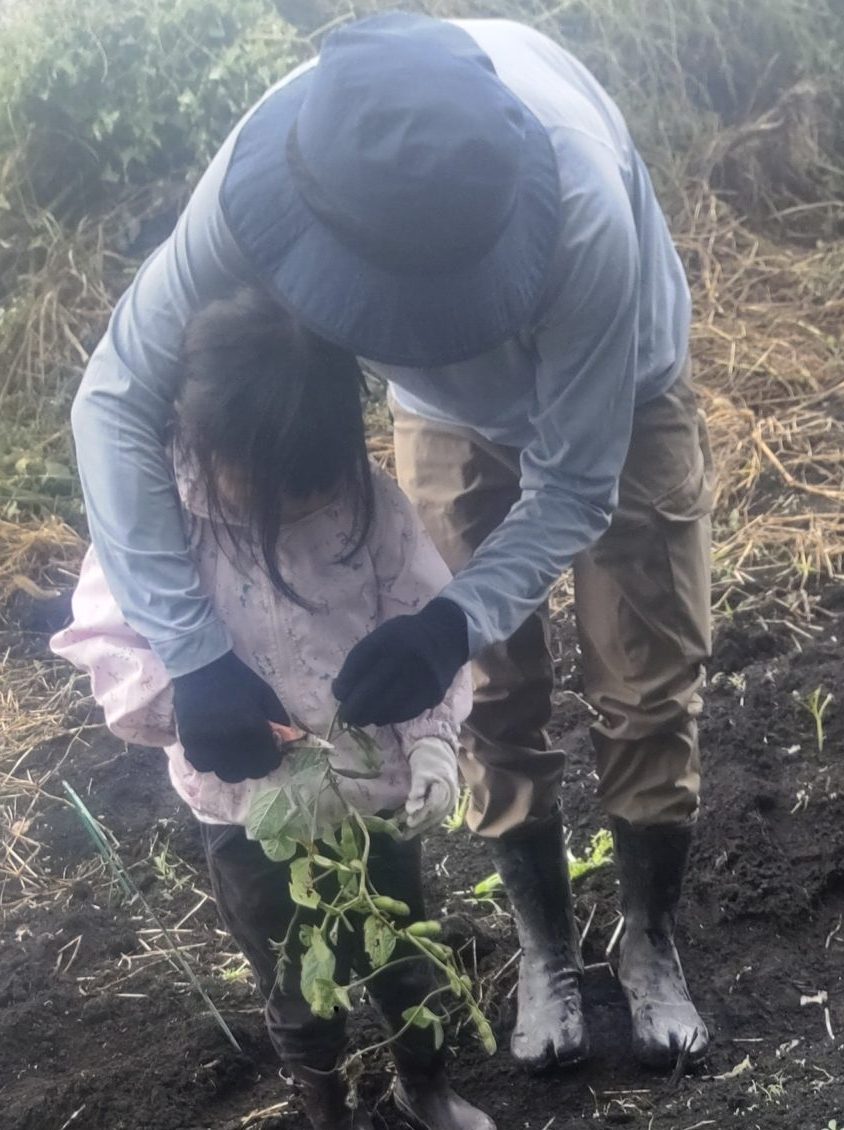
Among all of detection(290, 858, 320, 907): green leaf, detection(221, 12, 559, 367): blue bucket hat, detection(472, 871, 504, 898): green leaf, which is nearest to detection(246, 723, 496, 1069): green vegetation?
detection(290, 858, 320, 907): green leaf

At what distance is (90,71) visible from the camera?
4715 millimetres

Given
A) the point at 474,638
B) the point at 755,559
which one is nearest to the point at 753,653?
the point at 755,559

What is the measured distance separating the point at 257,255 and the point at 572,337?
1.51 ft

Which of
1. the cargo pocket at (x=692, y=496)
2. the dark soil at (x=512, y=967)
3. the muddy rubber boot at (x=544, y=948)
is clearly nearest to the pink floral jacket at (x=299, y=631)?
the cargo pocket at (x=692, y=496)

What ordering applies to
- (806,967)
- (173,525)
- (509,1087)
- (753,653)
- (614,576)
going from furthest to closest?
(753,653) → (806,967) → (509,1087) → (614,576) → (173,525)

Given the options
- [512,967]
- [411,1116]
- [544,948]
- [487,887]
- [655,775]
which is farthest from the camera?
[487,887]

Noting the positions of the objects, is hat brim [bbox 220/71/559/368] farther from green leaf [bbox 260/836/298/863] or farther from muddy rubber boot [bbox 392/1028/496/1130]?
muddy rubber boot [bbox 392/1028/496/1130]

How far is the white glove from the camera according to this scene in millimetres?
1755

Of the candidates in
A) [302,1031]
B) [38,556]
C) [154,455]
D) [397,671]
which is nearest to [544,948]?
[302,1031]

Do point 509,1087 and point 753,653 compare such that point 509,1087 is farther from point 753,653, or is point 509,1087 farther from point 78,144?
point 78,144

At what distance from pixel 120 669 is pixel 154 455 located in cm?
30

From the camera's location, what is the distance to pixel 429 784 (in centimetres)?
177

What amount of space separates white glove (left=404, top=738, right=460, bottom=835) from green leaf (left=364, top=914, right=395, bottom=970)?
0.13 metres

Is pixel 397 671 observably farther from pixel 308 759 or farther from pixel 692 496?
pixel 692 496
